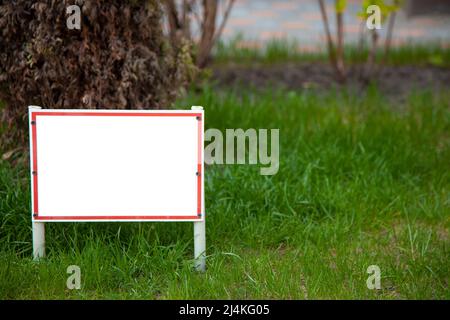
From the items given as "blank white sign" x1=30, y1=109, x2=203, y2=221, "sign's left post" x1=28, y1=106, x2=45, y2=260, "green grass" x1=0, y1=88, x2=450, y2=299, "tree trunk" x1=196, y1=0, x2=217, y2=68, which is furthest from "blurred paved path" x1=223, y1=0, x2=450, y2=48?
"sign's left post" x1=28, y1=106, x2=45, y2=260

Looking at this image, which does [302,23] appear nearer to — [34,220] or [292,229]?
[292,229]

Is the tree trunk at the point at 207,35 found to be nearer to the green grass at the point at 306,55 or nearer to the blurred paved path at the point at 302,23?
the green grass at the point at 306,55

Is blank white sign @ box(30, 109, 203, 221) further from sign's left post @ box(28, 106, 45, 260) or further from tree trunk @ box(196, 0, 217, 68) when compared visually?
tree trunk @ box(196, 0, 217, 68)

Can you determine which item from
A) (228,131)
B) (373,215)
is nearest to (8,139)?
(228,131)

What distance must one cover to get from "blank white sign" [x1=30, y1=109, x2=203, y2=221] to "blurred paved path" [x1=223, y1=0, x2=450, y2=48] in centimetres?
445

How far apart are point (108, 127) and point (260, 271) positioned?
3.14ft

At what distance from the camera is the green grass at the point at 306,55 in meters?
7.37

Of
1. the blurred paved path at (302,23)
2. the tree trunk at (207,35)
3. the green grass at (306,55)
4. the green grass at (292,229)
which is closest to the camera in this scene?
the green grass at (292,229)

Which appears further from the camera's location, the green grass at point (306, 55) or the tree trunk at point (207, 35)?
the green grass at point (306, 55)

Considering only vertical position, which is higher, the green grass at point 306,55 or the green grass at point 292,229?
the green grass at point 306,55

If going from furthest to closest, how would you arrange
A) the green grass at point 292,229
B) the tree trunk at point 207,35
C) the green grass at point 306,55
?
the green grass at point 306,55 → the tree trunk at point 207,35 → the green grass at point 292,229

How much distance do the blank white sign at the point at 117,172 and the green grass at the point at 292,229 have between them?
0.22m

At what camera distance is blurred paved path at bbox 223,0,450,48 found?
28.6ft

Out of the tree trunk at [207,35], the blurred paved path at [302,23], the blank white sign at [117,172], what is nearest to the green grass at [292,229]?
the blank white sign at [117,172]
